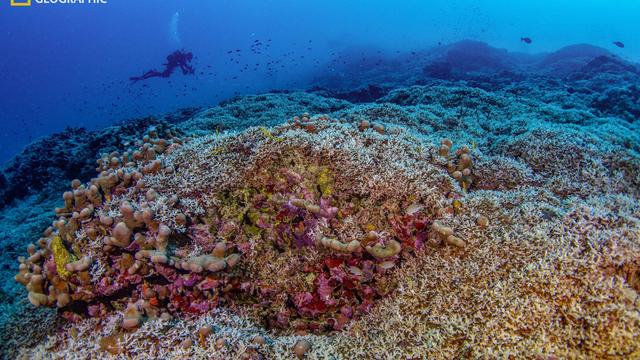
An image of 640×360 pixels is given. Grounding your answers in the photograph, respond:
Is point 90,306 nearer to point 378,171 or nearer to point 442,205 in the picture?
point 378,171

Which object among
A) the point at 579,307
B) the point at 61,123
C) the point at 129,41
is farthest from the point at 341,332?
the point at 129,41

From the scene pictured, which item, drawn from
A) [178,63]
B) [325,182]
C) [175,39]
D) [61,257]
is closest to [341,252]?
[325,182]

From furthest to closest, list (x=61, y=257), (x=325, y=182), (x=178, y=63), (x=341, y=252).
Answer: (x=178, y=63) → (x=325, y=182) → (x=61, y=257) → (x=341, y=252)

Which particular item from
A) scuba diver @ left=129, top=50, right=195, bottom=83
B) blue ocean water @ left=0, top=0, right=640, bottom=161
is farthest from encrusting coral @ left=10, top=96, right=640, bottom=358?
blue ocean water @ left=0, top=0, right=640, bottom=161

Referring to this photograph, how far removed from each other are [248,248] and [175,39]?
495 feet

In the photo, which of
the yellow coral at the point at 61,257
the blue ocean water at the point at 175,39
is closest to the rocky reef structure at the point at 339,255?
the yellow coral at the point at 61,257

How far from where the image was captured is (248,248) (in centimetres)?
320

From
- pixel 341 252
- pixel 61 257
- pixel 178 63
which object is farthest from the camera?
pixel 178 63

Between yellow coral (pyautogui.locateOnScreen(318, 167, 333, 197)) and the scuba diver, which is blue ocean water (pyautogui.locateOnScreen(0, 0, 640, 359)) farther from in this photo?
the scuba diver

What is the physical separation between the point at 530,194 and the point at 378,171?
1540mm

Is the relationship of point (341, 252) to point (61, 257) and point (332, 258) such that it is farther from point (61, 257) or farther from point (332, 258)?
point (61, 257)

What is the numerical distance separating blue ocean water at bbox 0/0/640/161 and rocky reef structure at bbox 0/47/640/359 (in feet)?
299

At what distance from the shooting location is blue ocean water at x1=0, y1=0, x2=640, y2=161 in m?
96.9

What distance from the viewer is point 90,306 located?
3068mm
